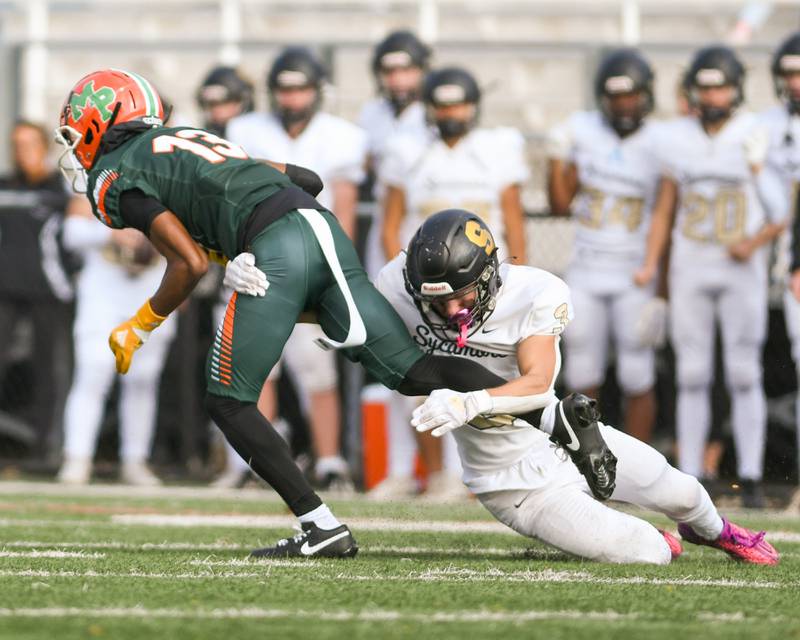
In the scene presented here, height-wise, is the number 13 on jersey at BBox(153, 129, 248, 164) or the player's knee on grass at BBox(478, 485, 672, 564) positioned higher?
the number 13 on jersey at BBox(153, 129, 248, 164)

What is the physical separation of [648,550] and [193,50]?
17.9ft

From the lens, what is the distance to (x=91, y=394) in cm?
782

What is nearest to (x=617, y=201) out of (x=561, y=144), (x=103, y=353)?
(x=561, y=144)

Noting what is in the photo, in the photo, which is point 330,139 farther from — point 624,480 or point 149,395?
point 624,480

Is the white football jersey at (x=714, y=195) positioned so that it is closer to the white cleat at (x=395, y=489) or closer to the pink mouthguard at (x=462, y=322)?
the white cleat at (x=395, y=489)

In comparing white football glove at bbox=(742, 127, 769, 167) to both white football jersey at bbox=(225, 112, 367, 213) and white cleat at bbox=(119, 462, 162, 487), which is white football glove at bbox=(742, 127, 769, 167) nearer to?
white football jersey at bbox=(225, 112, 367, 213)

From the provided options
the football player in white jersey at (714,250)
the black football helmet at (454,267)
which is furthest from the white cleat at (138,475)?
the black football helmet at (454,267)

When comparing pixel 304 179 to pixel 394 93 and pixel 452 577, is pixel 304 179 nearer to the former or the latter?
pixel 452 577

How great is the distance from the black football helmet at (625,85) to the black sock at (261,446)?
11.3 feet

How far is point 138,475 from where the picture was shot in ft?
25.5

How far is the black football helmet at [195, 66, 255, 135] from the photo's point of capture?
7852 millimetres

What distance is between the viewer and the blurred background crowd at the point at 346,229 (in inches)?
283

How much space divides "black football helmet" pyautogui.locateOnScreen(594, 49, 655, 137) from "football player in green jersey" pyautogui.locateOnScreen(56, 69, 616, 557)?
2.84 metres

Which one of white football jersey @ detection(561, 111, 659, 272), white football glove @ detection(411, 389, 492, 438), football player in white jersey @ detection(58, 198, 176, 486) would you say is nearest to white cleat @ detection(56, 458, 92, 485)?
football player in white jersey @ detection(58, 198, 176, 486)
